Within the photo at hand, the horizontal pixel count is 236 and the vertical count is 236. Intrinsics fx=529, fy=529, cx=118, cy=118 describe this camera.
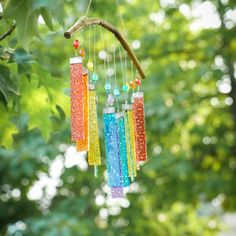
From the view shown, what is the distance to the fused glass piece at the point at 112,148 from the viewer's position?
5.57ft

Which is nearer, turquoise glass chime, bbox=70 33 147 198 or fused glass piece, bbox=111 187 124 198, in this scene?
turquoise glass chime, bbox=70 33 147 198

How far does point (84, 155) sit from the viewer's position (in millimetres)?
4773

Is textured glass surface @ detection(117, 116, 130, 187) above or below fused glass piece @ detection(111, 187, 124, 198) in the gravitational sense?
above

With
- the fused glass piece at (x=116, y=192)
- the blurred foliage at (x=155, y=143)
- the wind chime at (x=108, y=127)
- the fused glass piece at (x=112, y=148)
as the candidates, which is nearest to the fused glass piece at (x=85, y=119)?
the wind chime at (x=108, y=127)

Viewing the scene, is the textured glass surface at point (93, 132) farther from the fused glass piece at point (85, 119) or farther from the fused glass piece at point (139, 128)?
the fused glass piece at point (139, 128)

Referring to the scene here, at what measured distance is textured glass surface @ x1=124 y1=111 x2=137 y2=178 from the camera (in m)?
1.76

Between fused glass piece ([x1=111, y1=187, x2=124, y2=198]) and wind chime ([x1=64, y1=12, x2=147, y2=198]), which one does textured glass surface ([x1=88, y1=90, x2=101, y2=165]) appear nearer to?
wind chime ([x1=64, y1=12, x2=147, y2=198])

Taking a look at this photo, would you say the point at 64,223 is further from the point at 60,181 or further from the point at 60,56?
the point at 60,56

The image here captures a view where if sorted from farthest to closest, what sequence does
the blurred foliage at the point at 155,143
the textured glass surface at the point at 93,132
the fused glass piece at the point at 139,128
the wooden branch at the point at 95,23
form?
the blurred foliage at the point at 155,143
the fused glass piece at the point at 139,128
the textured glass surface at the point at 93,132
the wooden branch at the point at 95,23

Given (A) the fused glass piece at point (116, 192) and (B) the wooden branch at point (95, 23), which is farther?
(A) the fused glass piece at point (116, 192)

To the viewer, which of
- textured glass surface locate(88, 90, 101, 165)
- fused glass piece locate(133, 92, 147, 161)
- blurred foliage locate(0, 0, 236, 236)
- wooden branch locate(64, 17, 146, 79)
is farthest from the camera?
blurred foliage locate(0, 0, 236, 236)

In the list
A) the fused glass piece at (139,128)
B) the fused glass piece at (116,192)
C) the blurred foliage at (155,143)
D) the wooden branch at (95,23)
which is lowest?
the fused glass piece at (116,192)

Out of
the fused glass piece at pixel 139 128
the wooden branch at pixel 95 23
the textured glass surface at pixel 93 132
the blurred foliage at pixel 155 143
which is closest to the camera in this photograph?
the wooden branch at pixel 95 23

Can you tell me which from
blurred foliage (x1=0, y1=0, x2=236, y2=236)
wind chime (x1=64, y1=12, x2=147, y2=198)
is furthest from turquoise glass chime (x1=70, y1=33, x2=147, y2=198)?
blurred foliage (x1=0, y1=0, x2=236, y2=236)
